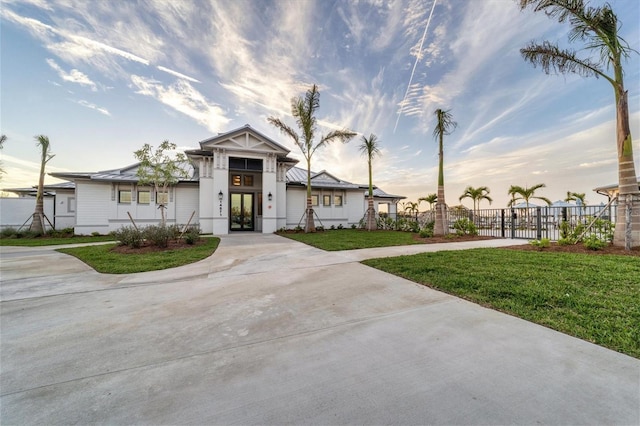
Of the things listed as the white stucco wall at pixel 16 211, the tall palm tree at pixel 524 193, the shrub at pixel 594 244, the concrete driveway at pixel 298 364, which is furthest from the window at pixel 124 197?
the tall palm tree at pixel 524 193

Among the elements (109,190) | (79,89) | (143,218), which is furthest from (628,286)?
(109,190)

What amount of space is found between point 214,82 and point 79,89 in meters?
5.41

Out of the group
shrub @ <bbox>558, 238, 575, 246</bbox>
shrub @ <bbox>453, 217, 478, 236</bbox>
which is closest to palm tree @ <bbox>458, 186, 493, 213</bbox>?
shrub @ <bbox>453, 217, 478, 236</bbox>

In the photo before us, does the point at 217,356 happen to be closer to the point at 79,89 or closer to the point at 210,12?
the point at 210,12

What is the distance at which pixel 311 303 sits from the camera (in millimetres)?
3754

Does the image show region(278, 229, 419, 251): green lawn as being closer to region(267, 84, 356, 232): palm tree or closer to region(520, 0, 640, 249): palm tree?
region(267, 84, 356, 232): palm tree

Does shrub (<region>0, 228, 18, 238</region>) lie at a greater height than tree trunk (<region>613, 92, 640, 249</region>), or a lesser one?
lesser

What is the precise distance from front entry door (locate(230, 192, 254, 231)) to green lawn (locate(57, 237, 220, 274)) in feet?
29.1

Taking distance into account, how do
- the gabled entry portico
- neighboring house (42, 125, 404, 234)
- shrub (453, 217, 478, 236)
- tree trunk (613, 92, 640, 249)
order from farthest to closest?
the gabled entry portico < neighboring house (42, 125, 404, 234) < shrub (453, 217, 478, 236) < tree trunk (613, 92, 640, 249)

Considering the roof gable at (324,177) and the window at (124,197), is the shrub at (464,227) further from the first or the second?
the window at (124,197)

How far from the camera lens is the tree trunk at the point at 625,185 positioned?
664 cm

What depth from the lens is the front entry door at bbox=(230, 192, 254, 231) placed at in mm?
17734

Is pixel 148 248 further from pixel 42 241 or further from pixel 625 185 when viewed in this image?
pixel 625 185

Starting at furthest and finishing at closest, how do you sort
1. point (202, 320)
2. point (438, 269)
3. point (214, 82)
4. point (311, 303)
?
point (214, 82)
point (438, 269)
point (311, 303)
point (202, 320)
